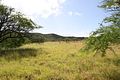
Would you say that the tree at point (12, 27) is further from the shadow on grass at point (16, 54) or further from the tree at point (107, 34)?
the tree at point (107, 34)

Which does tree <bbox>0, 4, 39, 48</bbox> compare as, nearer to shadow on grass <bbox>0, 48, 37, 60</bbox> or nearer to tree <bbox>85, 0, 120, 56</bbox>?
shadow on grass <bbox>0, 48, 37, 60</bbox>

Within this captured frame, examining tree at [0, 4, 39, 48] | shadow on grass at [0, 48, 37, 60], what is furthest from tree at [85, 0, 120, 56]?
tree at [0, 4, 39, 48]

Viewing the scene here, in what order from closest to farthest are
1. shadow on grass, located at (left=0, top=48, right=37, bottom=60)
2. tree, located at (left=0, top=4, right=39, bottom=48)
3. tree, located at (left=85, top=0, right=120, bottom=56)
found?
tree, located at (left=85, top=0, right=120, bottom=56) → shadow on grass, located at (left=0, top=48, right=37, bottom=60) → tree, located at (left=0, top=4, right=39, bottom=48)

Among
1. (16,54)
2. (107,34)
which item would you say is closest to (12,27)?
(16,54)

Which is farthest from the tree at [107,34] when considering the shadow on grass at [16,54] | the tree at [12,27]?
the tree at [12,27]

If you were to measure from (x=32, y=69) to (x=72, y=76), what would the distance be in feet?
10.0

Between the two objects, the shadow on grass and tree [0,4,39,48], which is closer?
the shadow on grass

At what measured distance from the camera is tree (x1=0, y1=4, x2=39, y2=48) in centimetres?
3109

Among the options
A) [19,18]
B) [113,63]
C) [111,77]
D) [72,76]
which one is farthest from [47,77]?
[19,18]

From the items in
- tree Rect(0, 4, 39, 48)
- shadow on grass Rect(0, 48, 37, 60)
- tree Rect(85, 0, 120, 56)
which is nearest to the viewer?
tree Rect(85, 0, 120, 56)

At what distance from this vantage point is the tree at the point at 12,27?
31.1 meters

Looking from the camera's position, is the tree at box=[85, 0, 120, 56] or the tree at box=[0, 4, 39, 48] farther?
the tree at box=[0, 4, 39, 48]

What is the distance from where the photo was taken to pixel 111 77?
1465 centimetres

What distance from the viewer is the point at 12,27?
31.5 meters
